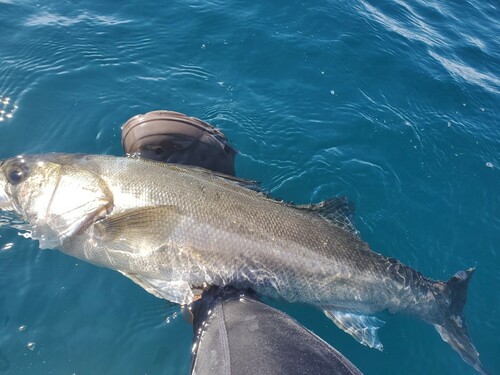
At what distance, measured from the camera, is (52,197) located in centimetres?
420

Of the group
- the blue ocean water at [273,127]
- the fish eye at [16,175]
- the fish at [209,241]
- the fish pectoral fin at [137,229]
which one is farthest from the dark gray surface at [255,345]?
the fish eye at [16,175]

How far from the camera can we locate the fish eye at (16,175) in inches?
167

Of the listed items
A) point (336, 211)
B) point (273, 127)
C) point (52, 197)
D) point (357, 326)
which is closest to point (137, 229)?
point (52, 197)

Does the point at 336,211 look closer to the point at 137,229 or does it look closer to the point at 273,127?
the point at 137,229

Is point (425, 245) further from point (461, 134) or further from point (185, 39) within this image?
point (185, 39)

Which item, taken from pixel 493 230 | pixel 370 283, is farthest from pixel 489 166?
pixel 370 283

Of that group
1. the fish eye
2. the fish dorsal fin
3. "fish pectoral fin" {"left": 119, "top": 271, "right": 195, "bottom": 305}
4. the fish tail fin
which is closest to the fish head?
the fish eye

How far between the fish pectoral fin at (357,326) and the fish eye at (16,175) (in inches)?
131

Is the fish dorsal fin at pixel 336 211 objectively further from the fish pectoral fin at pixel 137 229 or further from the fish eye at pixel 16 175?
the fish eye at pixel 16 175

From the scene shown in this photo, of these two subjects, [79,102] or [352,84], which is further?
[352,84]

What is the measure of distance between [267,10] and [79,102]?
4647 mm

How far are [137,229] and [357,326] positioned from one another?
2349 millimetres

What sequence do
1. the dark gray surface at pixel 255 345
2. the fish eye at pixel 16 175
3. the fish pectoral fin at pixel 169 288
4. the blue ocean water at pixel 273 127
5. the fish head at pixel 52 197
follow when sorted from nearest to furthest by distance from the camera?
1. the dark gray surface at pixel 255 345
2. the fish pectoral fin at pixel 169 288
3. the fish head at pixel 52 197
4. the fish eye at pixel 16 175
5. the blue ocean water at pixel 273 127

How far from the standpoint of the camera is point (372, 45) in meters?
8.72
